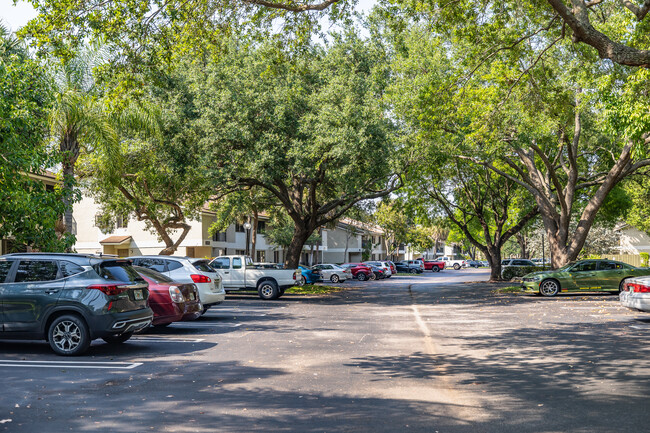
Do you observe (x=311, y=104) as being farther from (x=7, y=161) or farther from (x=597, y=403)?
(x=597, y=403)

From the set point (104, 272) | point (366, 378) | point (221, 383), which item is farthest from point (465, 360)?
point (104, 272)

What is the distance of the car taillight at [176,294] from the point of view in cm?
1314

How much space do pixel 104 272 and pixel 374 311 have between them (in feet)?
36.1

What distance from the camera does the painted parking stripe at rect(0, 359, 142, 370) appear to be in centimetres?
941

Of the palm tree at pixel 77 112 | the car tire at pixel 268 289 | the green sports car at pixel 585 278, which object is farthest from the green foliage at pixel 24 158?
the green sports car at pixel 585 278

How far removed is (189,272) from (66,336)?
5.82m

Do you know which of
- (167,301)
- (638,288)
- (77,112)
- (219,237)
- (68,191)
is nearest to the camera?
(167,301)

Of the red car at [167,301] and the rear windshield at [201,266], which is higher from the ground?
the rear windshield at [201,266]

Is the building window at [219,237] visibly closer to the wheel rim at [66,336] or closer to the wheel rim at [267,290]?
the wheel rim at [267,290]

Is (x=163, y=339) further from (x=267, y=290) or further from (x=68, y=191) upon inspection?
(x=267, y=290)

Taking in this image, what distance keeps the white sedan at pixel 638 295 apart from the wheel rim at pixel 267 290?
13102mm

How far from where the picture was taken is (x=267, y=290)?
24.8 meters

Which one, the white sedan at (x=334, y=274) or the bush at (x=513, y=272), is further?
the white sedan at (x=334, y=274)

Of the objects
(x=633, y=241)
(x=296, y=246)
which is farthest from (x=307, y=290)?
(x=633, y=241)
